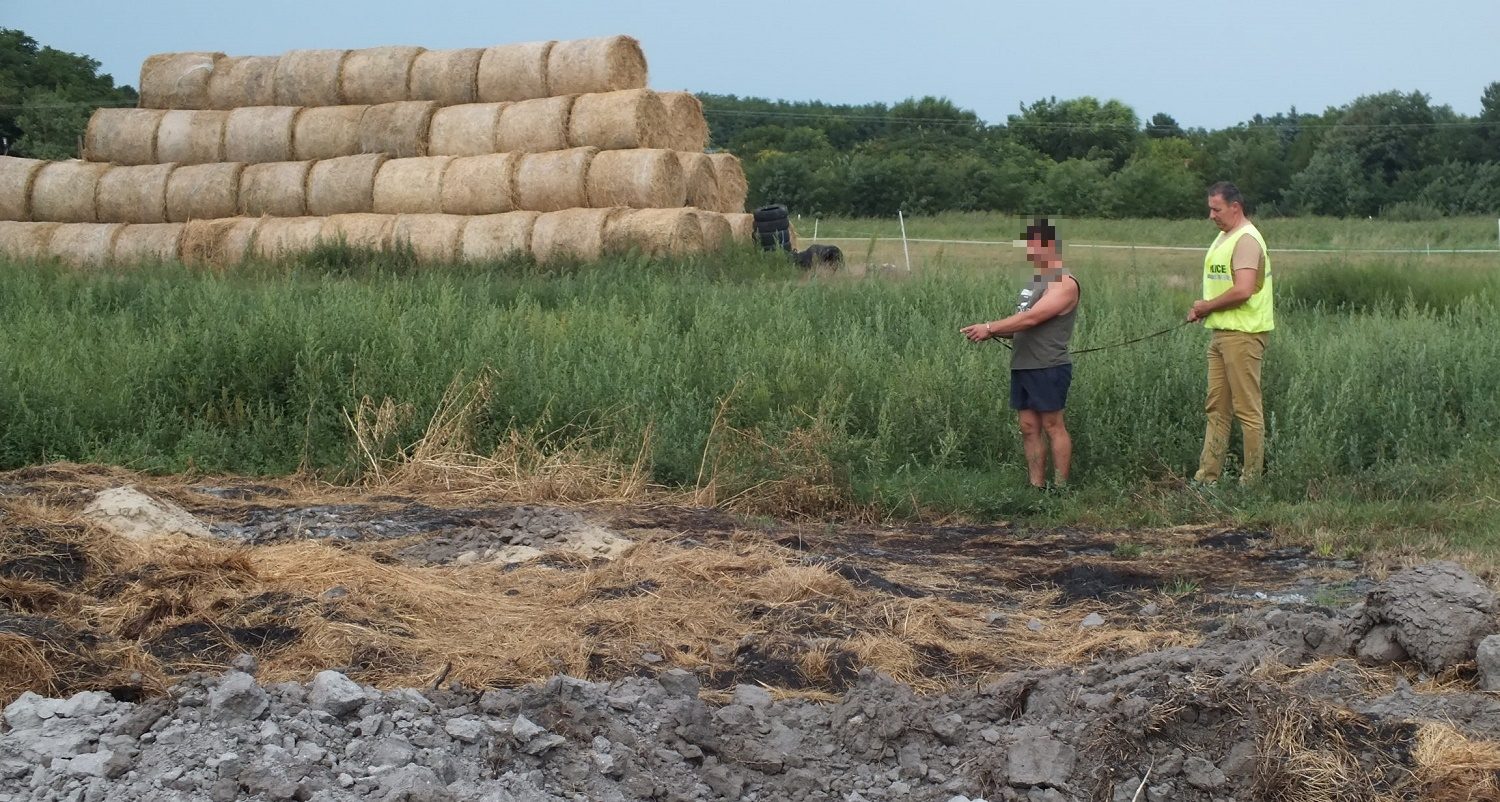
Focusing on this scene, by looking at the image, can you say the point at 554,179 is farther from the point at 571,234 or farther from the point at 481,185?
the point at 481,185

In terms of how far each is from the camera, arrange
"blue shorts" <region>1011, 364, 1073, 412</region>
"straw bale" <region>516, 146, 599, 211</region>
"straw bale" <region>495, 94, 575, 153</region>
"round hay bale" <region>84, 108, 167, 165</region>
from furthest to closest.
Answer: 1. "round hay bale" <region>84, 108, 167, 165</region>
2. "straw bale" <region>495, 94, 575, 153</region>
3. "straw bale" <region>516, 146, 599, 211</region>
4. "blue shorts" <region>1011, 364, 1073, 412</region>

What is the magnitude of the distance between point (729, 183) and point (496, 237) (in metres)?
2.99

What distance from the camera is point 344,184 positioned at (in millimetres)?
18438

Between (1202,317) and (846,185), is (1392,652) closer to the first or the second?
(1202,317)

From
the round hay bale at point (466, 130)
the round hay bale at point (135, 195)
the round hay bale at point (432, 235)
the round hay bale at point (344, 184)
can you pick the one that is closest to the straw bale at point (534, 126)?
the round hay bale at point (466, 130)

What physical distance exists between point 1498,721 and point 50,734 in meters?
4.19

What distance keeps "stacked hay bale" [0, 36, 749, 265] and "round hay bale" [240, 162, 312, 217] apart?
2 centimetres

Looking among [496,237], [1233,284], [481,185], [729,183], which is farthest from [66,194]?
[1233,284]

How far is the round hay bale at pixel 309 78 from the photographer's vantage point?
1944 cm

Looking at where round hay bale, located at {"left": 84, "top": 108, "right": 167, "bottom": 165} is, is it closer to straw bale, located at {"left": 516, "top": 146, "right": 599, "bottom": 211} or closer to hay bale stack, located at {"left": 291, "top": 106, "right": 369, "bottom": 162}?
hay bale stack, located at {"left": 291, "top": 106, "right": 369, "bottom": 162}

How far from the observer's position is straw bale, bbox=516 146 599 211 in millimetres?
17391

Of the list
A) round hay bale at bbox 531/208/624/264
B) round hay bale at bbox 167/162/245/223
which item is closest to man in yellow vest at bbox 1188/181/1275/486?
round hay bale at bbox 531/208/624/264

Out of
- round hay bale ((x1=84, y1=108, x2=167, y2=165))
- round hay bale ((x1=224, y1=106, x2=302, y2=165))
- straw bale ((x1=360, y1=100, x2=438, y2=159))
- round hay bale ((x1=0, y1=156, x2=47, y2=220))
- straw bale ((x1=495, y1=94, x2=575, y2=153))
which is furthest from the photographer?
round hay bale ((x1=84, y1=108, x2=167, y2=165))

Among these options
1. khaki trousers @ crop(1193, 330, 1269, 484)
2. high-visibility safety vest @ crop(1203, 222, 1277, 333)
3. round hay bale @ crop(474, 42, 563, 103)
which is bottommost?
khaki trousers @ crop(1193, 330, 1269, 484)
